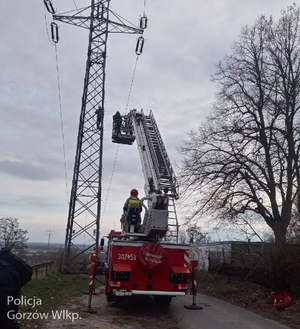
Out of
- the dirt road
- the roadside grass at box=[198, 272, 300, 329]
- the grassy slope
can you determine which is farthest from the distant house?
the grassy slope

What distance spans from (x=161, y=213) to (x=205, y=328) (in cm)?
329

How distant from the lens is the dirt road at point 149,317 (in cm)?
830

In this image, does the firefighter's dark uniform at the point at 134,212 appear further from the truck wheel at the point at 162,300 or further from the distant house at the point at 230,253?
the distant house at the point at 230,253

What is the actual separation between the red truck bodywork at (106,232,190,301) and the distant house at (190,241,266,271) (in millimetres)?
4352

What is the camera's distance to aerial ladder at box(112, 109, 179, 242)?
34.0 feet

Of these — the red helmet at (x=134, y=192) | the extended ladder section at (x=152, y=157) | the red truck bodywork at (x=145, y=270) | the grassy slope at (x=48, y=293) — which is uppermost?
the extended ladder section at (x=152, y=157)

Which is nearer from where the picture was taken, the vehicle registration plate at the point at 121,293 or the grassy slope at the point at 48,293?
the grassy slope at the point at 48,293

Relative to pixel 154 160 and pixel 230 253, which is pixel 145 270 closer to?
pixel 154 160

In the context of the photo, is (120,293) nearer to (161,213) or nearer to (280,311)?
(161,213)

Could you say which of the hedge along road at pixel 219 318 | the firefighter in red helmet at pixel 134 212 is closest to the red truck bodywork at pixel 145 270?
the hedge along road at pixel 219 318

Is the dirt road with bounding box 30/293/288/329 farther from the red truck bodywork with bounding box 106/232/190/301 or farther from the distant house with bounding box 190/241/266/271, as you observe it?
the distant house with bounding box 190/241/266/271

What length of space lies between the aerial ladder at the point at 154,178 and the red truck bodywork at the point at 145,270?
2.19 feet

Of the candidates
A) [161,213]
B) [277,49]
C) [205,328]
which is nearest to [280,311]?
[205,328]

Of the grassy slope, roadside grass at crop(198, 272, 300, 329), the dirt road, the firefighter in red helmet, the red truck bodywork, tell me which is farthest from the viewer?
the firefighter in red helmet
